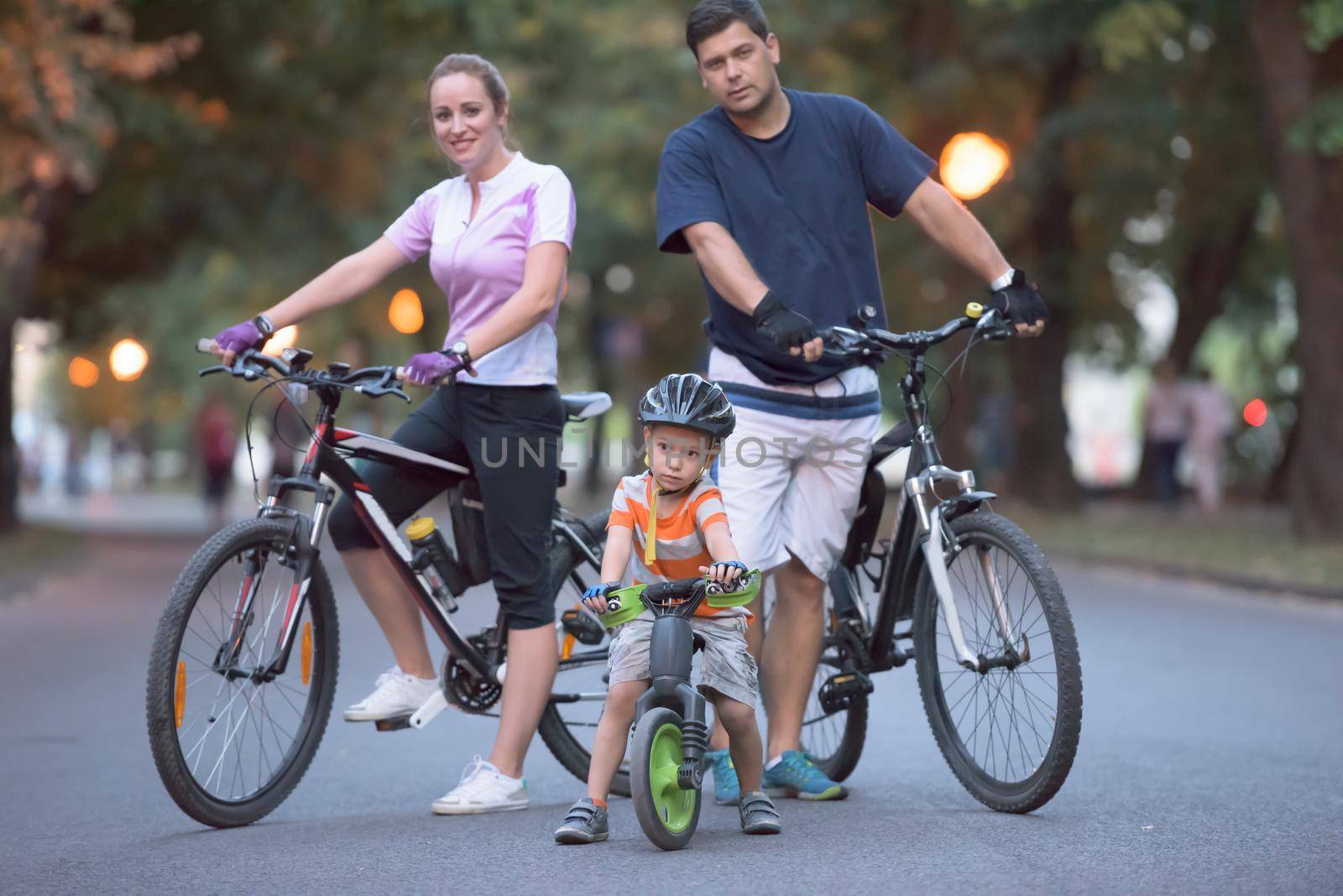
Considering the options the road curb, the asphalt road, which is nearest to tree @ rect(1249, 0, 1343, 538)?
the road curb

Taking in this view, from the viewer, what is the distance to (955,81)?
72.5 feet

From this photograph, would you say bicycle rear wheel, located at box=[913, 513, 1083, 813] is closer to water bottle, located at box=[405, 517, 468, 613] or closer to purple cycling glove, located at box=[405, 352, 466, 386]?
water bottle, located at box=[405, 517, 468, 613]

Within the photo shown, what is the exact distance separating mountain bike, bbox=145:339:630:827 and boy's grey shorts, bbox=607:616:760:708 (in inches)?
31.4

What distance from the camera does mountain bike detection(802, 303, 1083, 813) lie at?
17.5 ft

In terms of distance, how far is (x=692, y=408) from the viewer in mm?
5289

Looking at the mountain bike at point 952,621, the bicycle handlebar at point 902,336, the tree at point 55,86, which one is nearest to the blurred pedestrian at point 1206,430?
the tree at point 55,86

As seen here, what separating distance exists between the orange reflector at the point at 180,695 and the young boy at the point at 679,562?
1.07 meters

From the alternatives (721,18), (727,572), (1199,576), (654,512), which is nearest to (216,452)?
(1199,576)

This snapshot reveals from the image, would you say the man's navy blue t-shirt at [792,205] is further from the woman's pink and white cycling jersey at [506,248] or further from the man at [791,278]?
Answer: the woman's pink and white cycling jersey at [506,248]

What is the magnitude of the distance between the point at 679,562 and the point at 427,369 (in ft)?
2.84

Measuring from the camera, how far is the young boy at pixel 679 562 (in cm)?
526

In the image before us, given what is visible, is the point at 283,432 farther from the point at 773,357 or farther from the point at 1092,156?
the point at 1092,156

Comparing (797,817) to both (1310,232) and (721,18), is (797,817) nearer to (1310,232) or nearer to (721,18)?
(721,18)

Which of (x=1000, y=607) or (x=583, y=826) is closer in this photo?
(x=583, y=826)
